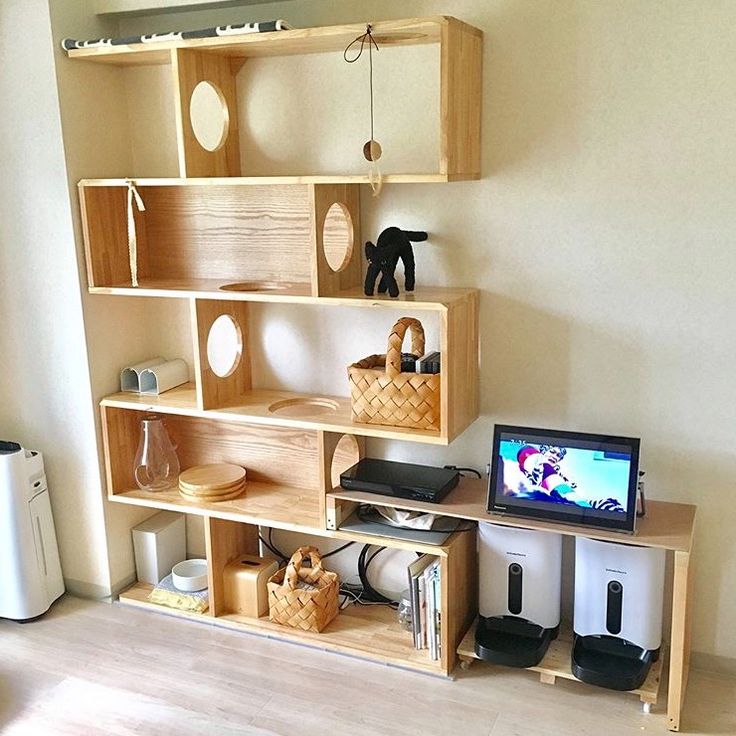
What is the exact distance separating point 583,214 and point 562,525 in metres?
0.82

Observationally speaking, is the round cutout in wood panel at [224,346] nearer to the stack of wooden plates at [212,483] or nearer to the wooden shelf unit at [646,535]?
the stack of wooden plates at [212,483]

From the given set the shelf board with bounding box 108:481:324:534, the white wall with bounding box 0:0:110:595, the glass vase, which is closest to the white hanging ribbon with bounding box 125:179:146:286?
the white wall with bounding box 0:0:110:595

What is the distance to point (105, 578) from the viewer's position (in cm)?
288

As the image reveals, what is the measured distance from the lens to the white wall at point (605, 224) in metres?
2.15

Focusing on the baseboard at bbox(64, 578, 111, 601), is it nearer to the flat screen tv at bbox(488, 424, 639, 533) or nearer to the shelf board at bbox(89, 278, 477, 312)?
the shelf board at bbox(89, 278, 477, 312)

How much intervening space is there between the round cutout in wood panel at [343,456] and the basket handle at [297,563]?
0.22m

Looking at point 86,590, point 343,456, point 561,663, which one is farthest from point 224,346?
point 561,663

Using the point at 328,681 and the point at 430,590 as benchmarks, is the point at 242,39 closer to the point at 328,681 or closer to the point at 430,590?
the point at 430,590

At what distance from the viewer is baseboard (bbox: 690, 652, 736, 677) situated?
2.40 m

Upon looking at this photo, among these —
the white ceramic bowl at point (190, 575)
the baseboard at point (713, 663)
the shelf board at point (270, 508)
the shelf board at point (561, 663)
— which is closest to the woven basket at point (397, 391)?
the shelf board at point (270, 508)

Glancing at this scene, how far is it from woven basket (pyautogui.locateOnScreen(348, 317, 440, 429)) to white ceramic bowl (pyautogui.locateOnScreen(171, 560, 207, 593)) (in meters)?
0.88

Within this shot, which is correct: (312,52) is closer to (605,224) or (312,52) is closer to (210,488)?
(605,224)

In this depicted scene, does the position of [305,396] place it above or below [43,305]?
below

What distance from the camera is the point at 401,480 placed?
245cm
